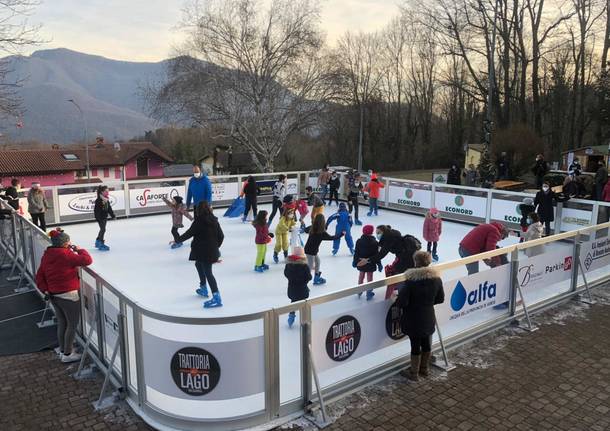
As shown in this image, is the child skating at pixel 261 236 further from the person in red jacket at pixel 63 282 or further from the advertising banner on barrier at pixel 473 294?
A: the advertising banner on barrier at pixel 473 294

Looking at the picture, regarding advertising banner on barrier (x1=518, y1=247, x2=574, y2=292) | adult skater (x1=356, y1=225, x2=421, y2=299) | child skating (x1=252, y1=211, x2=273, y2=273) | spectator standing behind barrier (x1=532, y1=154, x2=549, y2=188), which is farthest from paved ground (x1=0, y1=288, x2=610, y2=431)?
spectator standing behind barrier (x1=532, y1=154, x2=549, y2=188)

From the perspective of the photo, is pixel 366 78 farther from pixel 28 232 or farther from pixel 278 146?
pixel 28 232

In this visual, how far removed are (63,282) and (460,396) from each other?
434cm

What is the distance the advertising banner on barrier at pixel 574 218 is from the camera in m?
12.3

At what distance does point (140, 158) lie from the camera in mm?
67625

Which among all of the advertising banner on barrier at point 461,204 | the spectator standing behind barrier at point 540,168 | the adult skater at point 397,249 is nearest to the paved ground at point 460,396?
the adult skater at point 397,249

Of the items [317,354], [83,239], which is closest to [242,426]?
[317,354]

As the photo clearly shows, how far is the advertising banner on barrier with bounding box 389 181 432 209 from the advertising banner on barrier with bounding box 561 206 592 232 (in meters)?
4.11

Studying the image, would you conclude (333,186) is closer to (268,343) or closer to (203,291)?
(203,291)

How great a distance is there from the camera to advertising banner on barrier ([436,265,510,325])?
6.11 m

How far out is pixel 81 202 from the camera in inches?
596

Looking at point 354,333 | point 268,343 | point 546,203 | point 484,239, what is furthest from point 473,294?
point 546,203

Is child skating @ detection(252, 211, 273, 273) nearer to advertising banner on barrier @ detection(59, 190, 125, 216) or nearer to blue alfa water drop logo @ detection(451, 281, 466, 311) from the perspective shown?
blue alfa water drop logo @ detection(451, 281, 466, 311)

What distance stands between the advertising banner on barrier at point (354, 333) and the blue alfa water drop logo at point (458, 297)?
2.81ft
